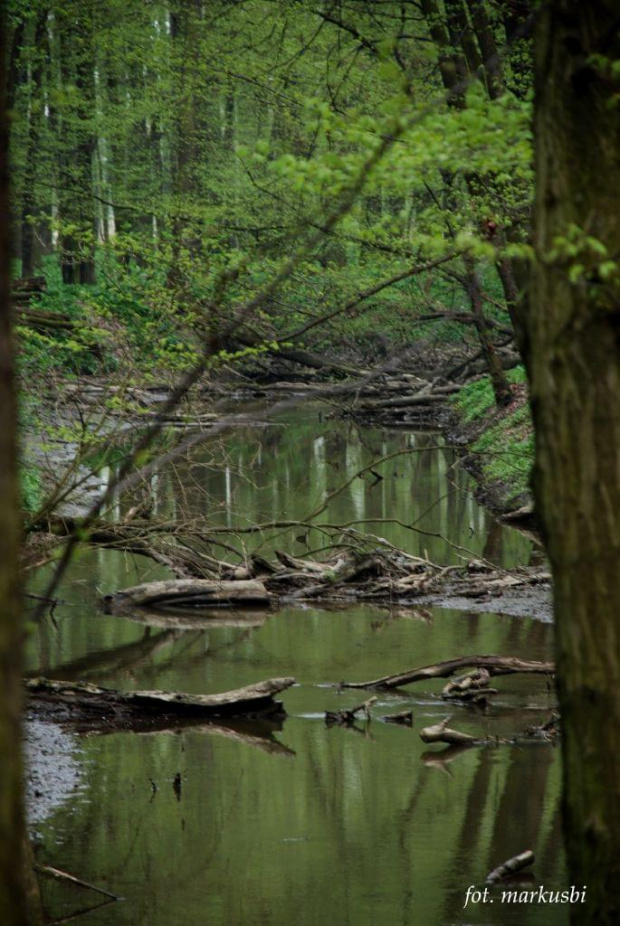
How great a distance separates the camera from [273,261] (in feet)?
56.2

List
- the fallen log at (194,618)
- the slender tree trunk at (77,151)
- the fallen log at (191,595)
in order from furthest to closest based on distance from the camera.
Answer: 1. the slender tree trunk at (77,151)
2. the fallen log at (191,595)
3. the fallen log at (194,618)

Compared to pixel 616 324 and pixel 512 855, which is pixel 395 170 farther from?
pixel 512 855

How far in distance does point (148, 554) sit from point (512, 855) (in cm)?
766

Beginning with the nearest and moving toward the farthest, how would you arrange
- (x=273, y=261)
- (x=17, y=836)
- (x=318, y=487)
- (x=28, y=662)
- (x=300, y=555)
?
1. (x=17, y=836)
2. (x=28, y=662)
3. (x=300, y=555)
4. (x=273, y=261)
5. (x=318, y=487)

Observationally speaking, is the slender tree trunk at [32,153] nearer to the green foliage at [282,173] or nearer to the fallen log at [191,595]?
the green foliage at [282,173]

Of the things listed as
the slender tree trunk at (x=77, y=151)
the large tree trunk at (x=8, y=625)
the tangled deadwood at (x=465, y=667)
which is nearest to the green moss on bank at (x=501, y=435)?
the tangled deadwood at (x=465, y=667)

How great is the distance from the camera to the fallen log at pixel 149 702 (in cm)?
939

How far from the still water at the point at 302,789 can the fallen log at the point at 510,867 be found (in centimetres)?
12

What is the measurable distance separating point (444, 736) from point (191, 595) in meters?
5.43

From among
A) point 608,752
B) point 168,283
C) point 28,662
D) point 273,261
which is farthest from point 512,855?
point 273,261

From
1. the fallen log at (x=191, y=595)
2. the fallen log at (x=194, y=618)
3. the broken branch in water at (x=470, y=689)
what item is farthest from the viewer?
the fallen log at (x=191, y=595)

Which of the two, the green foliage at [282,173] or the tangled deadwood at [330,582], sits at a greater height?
the green foliage at [282,173]

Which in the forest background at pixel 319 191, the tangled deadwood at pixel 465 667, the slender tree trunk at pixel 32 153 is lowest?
the tangled deadwood at pixel 465 667

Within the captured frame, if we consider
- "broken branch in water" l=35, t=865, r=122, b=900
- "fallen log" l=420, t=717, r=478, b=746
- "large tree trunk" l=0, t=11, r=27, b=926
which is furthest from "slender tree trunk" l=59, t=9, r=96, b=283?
"large tree trunk" l=0, t=11, r=27, b=926
